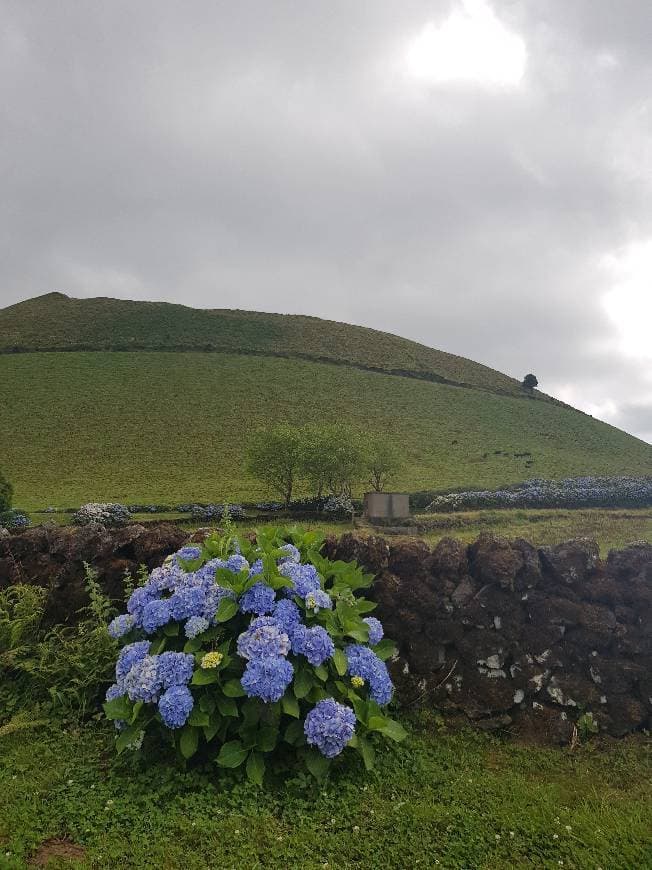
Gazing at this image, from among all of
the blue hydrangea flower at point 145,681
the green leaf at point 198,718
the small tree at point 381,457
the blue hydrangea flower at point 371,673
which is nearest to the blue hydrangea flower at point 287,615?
the blue hydrangea flower at point 371,673

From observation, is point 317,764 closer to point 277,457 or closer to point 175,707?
point 175,707

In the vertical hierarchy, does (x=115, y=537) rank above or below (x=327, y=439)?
below

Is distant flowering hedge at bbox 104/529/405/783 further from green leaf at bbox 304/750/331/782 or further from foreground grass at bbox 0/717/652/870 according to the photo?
foreground grass at bbox 0/717/652/870

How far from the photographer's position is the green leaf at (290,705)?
4392 millimetres

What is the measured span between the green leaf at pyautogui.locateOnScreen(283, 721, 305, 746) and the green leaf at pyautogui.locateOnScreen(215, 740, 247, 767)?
320 millimetres

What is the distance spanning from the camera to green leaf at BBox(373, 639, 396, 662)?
538 centimetres

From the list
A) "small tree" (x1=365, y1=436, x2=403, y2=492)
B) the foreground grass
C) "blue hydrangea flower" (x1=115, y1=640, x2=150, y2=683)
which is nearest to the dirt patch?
the foreground grass

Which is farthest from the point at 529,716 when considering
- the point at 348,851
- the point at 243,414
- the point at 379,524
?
the point at 243,414

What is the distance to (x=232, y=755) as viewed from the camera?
4.38 m

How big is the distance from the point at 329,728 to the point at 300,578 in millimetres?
1169

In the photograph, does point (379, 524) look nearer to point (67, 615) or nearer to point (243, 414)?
point (67, 615)

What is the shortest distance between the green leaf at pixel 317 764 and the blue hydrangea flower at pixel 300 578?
3.77ft

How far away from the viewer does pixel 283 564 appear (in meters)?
5.18

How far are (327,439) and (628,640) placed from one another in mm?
23790
